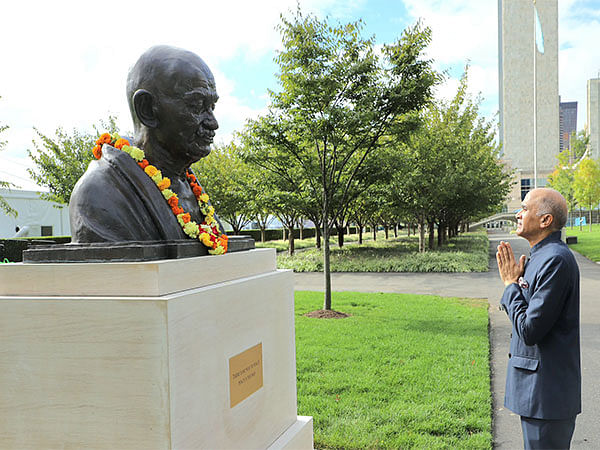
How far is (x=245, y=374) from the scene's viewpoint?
2.87 meters

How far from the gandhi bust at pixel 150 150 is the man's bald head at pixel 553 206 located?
2089mm

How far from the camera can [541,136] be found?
8231cm

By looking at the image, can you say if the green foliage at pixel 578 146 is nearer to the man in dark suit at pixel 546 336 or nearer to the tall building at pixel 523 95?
the tall building at pixel 523 95

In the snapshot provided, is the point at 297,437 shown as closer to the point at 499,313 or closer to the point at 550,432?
the point at 550,432

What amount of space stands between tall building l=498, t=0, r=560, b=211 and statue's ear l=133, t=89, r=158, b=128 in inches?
2942

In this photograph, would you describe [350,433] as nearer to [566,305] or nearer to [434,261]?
[566,305]

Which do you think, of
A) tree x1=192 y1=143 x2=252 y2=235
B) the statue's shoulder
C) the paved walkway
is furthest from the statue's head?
tree x1=192 y1=143 x2=252 y2=235

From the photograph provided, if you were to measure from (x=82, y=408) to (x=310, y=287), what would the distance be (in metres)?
11.9

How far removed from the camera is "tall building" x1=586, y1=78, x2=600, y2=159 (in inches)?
4195

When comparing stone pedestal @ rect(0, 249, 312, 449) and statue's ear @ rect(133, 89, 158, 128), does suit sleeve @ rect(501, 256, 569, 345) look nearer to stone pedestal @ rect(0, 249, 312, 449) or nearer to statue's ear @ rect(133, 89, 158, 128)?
stone pedestal @ rect(0, 249, 312, 449)

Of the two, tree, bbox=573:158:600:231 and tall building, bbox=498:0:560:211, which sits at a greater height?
tall building, bbox=498:0:560:211

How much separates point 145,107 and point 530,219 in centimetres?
247

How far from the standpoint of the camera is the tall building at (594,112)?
10656 cm

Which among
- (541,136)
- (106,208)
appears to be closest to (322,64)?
(106,208)
